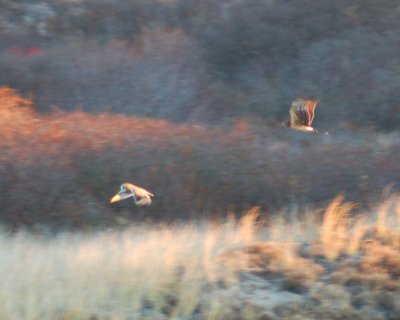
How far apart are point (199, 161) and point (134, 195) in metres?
1.63

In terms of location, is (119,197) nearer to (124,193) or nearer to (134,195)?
(124,193)

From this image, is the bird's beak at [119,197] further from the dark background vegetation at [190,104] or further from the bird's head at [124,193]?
the dark background vegetation at [190,104]

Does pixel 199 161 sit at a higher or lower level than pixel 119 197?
higher

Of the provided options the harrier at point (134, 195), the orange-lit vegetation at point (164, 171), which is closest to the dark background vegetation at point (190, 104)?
the orange-lit vegetation at point (164, 171)

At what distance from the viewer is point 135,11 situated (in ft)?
83.3

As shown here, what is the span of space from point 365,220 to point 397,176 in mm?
3494

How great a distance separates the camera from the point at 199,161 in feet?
42.7

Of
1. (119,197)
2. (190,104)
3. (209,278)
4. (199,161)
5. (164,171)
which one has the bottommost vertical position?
(209,278)

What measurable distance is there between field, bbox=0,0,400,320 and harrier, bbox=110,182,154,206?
0.67ft

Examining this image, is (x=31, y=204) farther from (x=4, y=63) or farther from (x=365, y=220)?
(x=4, y=63)

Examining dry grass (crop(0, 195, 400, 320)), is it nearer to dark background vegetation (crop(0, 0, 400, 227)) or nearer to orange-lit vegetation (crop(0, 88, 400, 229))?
orange-lit vegetation (crop(0, 88, 400, 229))

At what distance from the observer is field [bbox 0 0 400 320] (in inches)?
283

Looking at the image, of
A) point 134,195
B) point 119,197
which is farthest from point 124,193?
point 134,195

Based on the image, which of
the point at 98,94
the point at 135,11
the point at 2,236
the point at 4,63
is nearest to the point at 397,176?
the point at 2,236
